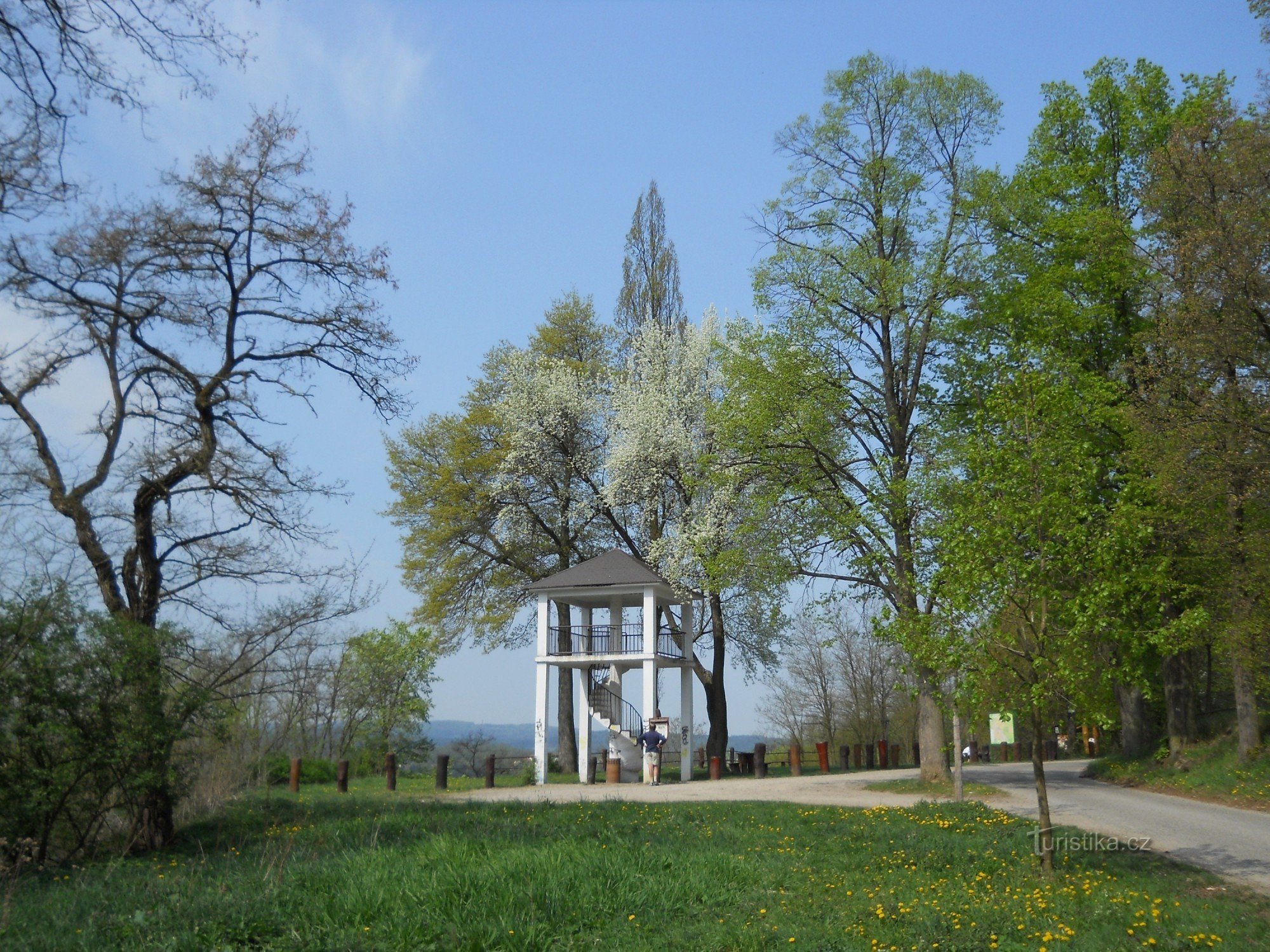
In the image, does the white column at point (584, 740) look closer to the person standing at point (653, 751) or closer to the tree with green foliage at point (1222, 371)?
the person standing at point (653, 751)

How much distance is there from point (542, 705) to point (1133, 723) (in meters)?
15.4

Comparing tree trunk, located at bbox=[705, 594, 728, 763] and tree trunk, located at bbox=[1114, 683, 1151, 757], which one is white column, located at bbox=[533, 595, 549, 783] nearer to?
tree trunk, located at bbox=[705, 594, 728, 763]

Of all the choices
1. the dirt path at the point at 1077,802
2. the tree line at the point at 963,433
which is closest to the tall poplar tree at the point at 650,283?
the tree line at the point at 963,433

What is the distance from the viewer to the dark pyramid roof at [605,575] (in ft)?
89.4

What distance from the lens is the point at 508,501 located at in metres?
32.5

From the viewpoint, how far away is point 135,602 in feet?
49.3

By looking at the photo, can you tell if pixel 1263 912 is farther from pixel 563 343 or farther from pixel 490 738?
pixel 490 738

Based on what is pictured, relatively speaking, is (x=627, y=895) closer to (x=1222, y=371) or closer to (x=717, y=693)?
(x=1222, y=371)

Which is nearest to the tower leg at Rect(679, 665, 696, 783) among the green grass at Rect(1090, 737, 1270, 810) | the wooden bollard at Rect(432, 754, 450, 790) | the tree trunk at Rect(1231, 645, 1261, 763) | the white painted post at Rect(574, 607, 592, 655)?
the white painted post at Rect(574, 607, 592, 655)

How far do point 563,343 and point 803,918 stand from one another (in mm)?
29077

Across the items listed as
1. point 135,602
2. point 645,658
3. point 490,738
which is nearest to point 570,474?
point 645,658

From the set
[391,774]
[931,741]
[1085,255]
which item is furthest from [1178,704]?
[391,774]

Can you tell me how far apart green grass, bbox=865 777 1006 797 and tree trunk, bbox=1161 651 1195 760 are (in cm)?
472

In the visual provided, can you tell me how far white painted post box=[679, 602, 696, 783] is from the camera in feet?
90.7
